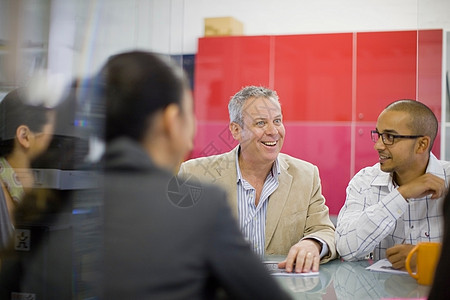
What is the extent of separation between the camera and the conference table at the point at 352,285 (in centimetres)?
112

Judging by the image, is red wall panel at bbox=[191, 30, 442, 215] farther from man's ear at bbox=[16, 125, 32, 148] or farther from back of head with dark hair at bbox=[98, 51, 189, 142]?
back of head with dark hair at bbox=[98, 51, 189, 142]

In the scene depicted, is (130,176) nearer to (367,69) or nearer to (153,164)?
(153,164)

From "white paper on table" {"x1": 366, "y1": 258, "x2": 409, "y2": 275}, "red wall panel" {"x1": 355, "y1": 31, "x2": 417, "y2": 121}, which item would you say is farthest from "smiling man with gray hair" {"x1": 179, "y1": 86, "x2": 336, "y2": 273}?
"red wall panel" {"x1": 355, "y1": 31, "x2": 417, "y2": 121}

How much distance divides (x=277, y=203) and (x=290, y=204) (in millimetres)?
50

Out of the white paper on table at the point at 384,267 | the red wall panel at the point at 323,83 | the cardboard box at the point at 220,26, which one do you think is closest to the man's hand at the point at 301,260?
the white paper on table at the point at 384,267

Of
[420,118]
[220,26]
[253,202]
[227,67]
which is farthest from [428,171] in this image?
[220,26]

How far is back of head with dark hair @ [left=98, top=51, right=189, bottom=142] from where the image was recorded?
62 centimetres

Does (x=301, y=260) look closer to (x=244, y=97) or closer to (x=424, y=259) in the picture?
(x=424, y=259)

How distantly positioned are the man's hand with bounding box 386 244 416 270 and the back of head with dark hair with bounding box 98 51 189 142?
986mm

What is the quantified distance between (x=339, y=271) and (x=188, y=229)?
0.93 m

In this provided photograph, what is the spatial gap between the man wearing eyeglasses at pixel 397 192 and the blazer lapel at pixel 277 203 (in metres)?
0.23

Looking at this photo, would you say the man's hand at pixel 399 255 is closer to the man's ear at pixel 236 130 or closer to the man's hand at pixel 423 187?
the man's hand at pixel 423 187

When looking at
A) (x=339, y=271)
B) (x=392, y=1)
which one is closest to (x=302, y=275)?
(x=339, y=271)

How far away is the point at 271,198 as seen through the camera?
1.96m
